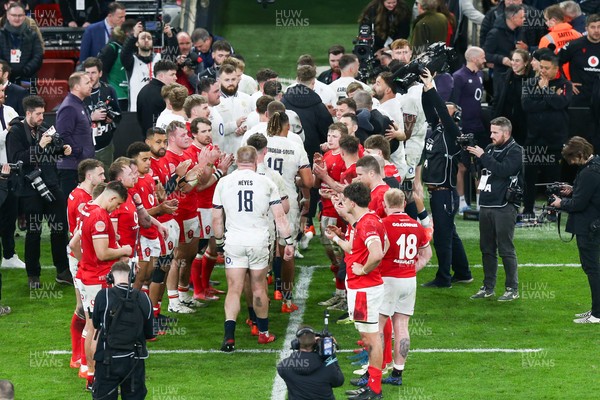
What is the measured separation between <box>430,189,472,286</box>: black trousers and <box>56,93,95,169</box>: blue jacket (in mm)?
4361

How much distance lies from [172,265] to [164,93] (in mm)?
2230

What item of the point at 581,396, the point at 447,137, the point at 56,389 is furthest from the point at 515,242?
the point at 56,389

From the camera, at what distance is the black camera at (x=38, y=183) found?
1430 cm

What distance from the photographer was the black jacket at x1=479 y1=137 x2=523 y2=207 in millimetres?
13812

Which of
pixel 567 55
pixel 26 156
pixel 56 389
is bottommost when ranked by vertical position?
pixel 56 389

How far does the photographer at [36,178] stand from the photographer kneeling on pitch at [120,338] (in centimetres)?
461

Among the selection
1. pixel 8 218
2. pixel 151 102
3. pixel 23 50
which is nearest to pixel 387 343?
pixel 151 102

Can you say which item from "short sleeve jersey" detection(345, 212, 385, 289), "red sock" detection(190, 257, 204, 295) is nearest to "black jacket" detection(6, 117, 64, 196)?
"red sock" detection(190, 257, 204, 295)

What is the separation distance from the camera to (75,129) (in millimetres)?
14984

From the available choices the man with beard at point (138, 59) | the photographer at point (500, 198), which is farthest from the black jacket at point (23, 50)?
the photographer at point (500, 198)

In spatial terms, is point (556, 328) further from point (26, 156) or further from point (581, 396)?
point (26, 156)

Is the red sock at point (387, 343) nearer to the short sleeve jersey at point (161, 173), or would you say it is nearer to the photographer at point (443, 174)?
the short sleeve jersey at point (161, 173)

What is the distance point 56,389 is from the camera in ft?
37.8

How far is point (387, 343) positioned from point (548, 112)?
735cm
